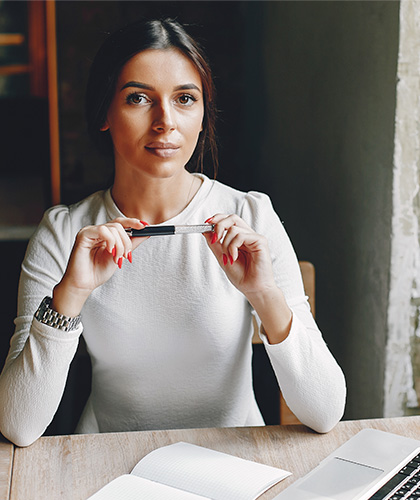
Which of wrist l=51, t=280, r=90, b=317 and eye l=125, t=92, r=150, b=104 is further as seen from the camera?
eye l=125, t=92, r=150, b=104

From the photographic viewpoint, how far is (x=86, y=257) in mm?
1113

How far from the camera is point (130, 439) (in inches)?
41.0

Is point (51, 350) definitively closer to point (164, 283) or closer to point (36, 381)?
point (36, 381)

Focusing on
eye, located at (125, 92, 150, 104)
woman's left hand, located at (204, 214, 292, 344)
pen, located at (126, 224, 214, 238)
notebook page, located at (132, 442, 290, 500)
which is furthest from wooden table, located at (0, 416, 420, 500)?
eye, located at (125, 92, 150, 104)

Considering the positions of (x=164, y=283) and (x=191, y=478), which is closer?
(x=191, y=478)

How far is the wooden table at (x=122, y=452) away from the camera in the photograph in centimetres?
93

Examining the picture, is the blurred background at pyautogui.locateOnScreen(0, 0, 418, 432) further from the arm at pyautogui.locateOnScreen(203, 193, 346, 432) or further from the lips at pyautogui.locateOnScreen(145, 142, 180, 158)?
the arm at pyautogui.locateOnScreen(203, 193, 346, 432)

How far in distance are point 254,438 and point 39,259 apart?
1.73 feet

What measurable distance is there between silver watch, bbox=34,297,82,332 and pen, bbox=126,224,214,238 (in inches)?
6.6

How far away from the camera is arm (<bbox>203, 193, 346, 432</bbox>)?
1110 mm

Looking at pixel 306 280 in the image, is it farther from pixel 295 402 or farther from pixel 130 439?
pixel 130 439

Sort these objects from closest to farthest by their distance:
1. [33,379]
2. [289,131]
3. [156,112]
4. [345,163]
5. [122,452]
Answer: [122,452] < [33,379] < [156,112] < [345,163] < [289,131]

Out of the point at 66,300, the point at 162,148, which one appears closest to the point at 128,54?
the point at 162,148

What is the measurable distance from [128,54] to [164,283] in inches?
16.7
